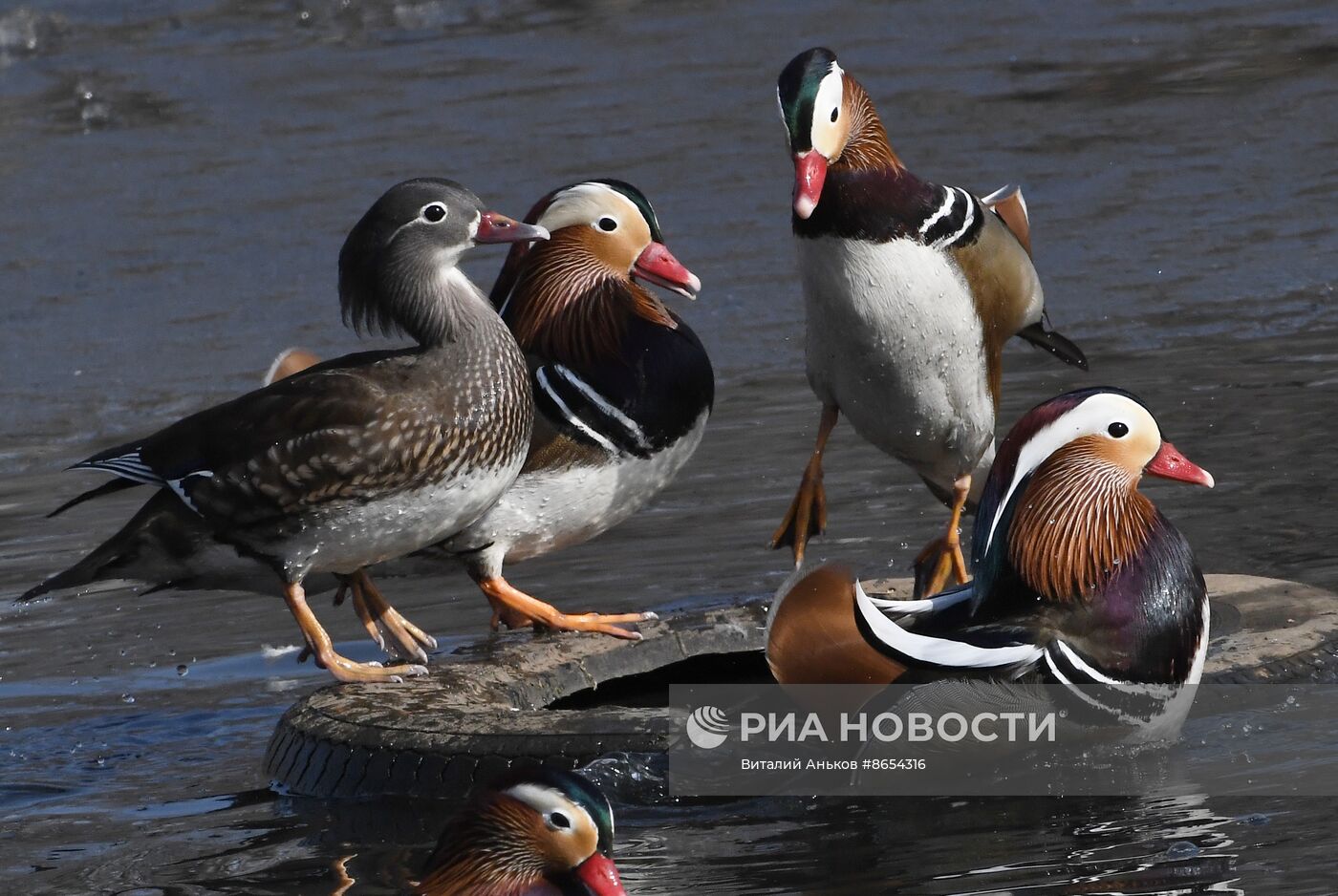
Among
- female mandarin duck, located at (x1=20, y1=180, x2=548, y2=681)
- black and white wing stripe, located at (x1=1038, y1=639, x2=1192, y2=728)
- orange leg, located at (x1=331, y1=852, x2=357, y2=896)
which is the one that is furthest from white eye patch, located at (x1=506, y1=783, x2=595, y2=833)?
female mandarin duck, located at (x1=20, y1=180, x2=548, y2=681)

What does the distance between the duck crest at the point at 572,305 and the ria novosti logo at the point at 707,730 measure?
1609mm

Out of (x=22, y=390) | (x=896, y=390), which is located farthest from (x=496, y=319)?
(x=22, y=390)

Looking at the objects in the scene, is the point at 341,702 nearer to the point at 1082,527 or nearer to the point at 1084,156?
the point at 1082,527

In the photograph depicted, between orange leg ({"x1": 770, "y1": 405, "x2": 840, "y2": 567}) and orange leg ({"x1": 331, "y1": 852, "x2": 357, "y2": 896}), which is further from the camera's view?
orange leg ({"x1": 770, "y1": 405, "x2": 840, "y2": 567})

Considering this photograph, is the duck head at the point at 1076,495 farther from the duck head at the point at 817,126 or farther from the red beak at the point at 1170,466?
the duck head at the point at 817,126

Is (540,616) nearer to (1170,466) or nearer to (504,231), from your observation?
Result: (504,231)

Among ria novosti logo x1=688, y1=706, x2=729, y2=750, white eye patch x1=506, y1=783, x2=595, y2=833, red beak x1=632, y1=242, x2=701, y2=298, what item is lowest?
ria novosti logo x1=688, y1=706, x2=729, y2=750

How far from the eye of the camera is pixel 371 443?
18.2 ft

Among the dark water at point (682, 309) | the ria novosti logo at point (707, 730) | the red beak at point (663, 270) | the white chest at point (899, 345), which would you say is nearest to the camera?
the dark water at point (682, 309)

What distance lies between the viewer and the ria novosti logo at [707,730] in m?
4.89

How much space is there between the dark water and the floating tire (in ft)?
0.43

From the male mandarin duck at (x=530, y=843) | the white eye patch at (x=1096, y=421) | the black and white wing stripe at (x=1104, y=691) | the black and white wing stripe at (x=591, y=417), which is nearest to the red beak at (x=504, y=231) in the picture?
the black and white wing stripe at (x=591, y=417)

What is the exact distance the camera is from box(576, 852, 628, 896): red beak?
3.86 m

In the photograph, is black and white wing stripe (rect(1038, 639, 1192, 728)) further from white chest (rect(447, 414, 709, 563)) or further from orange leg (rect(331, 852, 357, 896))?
white chest (rect(447, 414, 709, 563))
